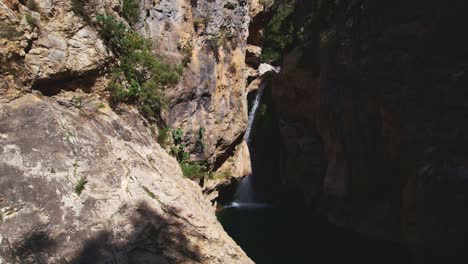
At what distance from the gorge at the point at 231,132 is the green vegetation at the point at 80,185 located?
2cm

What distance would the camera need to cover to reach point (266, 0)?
531 inches

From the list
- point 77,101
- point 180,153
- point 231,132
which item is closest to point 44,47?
point 77,101

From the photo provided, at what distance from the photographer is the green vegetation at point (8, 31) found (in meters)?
5.10

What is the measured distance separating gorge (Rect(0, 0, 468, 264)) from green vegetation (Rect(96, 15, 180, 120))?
4cm

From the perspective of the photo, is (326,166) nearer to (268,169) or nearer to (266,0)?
(268,169)

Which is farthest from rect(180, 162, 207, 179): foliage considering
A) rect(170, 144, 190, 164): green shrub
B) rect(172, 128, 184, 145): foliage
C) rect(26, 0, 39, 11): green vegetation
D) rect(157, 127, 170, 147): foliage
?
rect(26, 0, 39, 11): green vegetation

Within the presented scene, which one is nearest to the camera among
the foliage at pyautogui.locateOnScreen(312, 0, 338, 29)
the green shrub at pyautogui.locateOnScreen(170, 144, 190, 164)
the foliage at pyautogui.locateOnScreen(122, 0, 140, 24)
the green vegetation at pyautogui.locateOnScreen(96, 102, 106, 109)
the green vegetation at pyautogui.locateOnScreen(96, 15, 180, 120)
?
the green vegetation at pyautogui.locateOnScreen(96, 102, 106, 109)

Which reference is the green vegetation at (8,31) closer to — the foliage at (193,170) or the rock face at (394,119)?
the foliage at (193,170)

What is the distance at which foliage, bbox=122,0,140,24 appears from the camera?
27.5 feet

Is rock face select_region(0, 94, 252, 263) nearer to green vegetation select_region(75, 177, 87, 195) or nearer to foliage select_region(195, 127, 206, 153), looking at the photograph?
green vegetation select_region(75, 177, 87, 195)

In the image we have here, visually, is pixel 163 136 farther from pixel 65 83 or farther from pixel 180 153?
pixel 65 83

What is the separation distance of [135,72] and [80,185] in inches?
146

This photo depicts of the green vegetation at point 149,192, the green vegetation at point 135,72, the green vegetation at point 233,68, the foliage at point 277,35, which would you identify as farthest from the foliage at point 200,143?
the foliage at point 277,35

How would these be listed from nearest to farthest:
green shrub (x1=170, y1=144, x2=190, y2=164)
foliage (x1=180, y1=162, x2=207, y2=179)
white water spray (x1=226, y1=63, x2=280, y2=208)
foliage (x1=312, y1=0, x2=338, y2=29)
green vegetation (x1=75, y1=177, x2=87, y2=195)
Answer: green vegetation (x1=75, y1=177, x2=87, y2=195), green shrub (x1=170, y1=144, x2=190, y2=164), foliage (x1=180, y1=162, x2=207, y2=179), foliage (x1=312, y1=0, x2=338, y2=29), white water spray (x1=226, y1=63, x2=280, y2=208)
